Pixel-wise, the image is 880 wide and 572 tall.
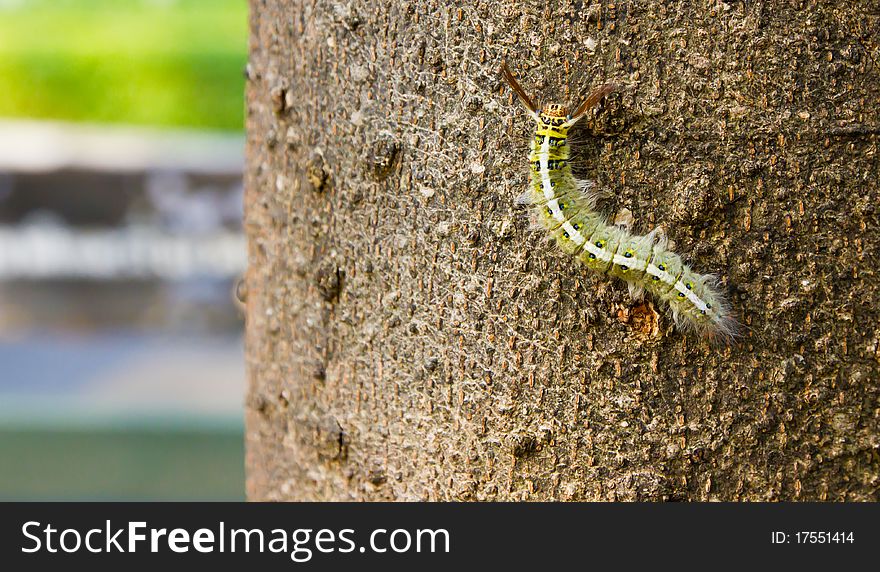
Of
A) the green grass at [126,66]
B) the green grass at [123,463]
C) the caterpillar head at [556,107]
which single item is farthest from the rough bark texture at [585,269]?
the green grass at [126,66]

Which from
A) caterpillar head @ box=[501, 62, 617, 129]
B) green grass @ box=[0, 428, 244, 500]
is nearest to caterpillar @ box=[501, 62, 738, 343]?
caterpillar head @ box=[501, 62, 617, 129]

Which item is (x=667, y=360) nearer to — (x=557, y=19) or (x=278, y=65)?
(x=557, y=19)

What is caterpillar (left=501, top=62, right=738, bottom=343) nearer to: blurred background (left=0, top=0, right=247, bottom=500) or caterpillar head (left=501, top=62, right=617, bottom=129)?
caterpillar head (left=501, top=62, right=617, bottom=129)

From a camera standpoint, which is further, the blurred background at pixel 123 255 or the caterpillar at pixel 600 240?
the blurred background at pixel 123 255

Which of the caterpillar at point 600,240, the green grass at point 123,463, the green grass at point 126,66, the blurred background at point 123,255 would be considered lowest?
the caterpillar at point 600,240

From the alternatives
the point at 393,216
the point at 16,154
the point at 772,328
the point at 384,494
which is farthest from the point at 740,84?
the point at 16,154

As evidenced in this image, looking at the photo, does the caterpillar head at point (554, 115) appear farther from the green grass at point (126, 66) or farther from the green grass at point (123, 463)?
the green grass at point (126, 66)

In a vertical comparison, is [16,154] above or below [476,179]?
above
